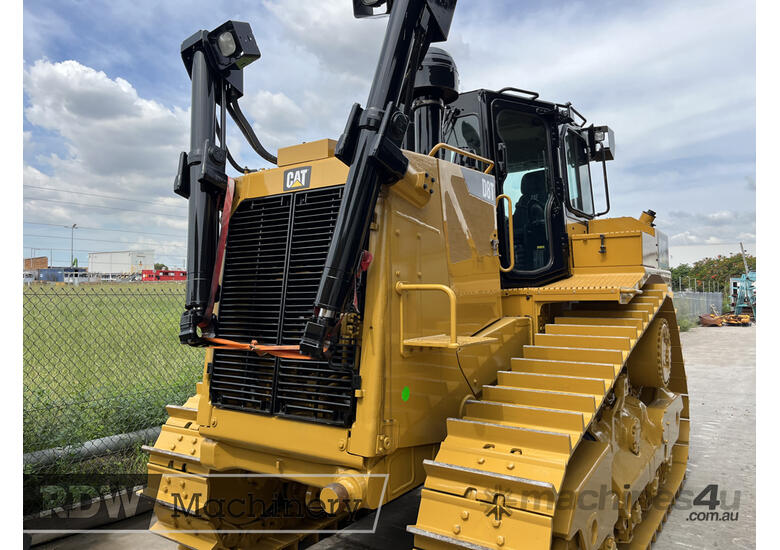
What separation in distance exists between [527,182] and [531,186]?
0.16ft

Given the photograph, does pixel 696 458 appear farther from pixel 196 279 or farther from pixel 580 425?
pixel 196 279

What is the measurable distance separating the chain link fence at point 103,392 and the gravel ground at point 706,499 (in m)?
0.67

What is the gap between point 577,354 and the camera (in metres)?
3.41

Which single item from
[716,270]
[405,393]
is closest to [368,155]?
[405,393]

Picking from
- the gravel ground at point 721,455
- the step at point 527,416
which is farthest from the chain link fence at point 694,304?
the step at point 527,416

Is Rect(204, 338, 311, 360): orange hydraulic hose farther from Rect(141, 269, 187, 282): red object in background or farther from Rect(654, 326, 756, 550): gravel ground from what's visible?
Rect(654, 326, 756, 550): gravel ground

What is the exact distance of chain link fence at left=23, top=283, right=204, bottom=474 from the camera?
4.55 metres

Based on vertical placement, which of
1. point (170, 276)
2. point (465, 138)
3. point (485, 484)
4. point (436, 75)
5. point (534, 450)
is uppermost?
point (436, 75)

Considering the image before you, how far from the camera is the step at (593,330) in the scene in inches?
143

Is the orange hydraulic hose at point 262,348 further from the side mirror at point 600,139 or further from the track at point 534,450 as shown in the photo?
the side mirror at point 600,139

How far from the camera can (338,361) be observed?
2.72 m

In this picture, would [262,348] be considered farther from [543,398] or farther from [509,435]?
[543,398]

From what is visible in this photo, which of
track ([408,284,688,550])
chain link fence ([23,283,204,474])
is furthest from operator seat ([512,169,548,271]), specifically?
chain link fence ([23,283,204,474])

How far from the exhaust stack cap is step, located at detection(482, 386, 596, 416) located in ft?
7.47
